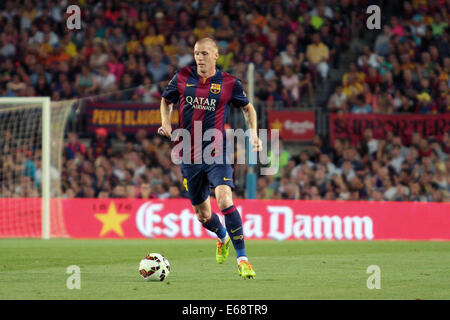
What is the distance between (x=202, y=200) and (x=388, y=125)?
35.2 ft

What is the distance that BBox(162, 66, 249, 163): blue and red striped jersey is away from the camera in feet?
33.8

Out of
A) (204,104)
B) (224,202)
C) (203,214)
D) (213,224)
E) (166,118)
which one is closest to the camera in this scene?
(224,202)

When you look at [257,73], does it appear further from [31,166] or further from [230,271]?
[230,271]

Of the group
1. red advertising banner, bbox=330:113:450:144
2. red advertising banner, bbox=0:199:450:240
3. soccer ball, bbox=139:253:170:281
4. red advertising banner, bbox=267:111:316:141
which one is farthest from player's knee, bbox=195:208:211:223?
red advertising banner, bbox=330:113:450:144

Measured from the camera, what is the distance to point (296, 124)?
21188mm

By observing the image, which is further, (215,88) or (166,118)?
(166,118)

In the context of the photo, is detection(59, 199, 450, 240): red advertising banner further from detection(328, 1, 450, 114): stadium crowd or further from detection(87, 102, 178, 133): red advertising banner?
detection(328, 1, 450, 114): stadium crowd

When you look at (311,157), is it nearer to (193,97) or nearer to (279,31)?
(279,31)

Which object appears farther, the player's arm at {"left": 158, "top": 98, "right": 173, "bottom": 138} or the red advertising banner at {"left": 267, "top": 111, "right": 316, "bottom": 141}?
the red advertising banner at {"left": 267, "top": 111, "right": 316, "bottom": 141}

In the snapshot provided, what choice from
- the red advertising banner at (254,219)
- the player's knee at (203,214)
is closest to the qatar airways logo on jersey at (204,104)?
the player's knee at (203,214)

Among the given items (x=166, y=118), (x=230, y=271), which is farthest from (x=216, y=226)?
(x=166, y=118)

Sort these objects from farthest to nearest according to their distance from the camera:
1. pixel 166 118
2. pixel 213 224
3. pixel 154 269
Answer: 1. pixel 213 224
2. pixel 166 118
3. pixel 154 269

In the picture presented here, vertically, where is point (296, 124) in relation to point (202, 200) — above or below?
above

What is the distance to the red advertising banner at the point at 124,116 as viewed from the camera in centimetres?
2092
